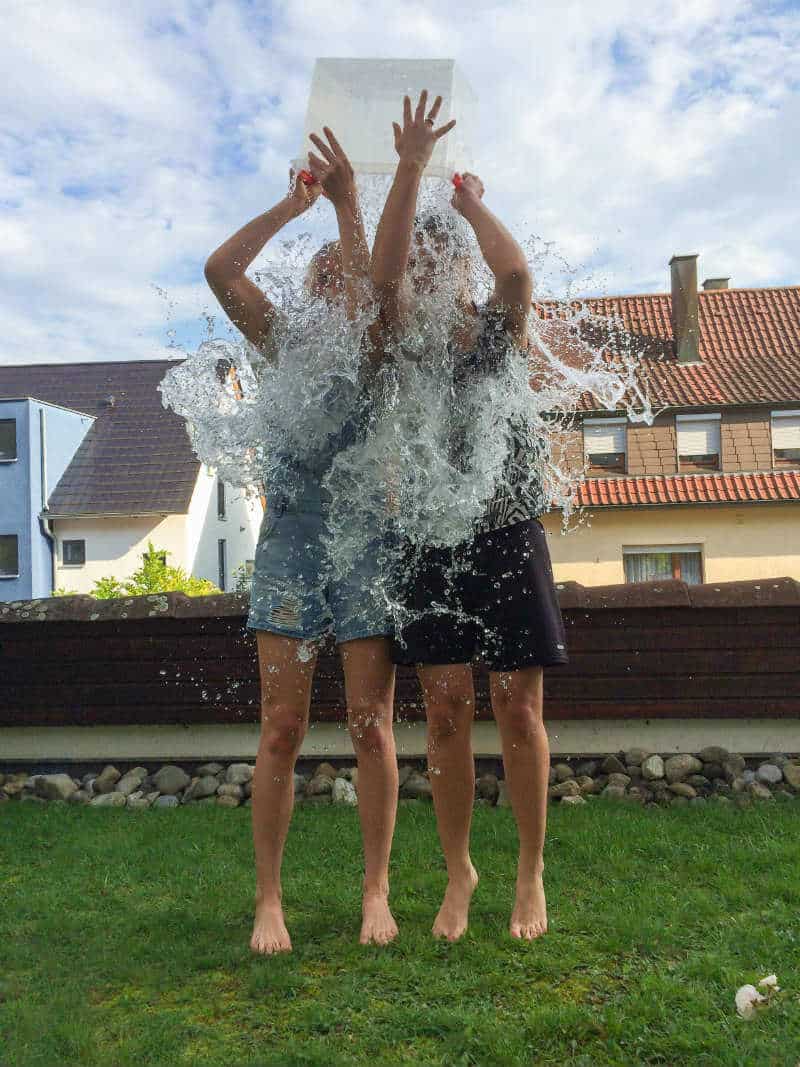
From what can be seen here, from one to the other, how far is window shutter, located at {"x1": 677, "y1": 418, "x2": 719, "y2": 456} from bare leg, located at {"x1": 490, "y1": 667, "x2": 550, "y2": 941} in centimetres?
2413

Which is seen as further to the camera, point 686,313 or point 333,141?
point 686,313

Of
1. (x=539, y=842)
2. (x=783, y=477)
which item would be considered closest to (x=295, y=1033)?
(x=539, y=842)

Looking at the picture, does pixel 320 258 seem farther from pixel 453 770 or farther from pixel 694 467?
pixel 694 467

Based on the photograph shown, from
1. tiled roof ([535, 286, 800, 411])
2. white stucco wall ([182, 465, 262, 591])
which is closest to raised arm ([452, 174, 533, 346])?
tiled roof ([535, 286, 800, 411])

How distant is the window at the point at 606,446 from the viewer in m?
25.8

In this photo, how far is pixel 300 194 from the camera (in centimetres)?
283

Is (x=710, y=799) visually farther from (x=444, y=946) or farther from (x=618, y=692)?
(x=444, y=946)

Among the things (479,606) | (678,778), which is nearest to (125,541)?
(678,778)

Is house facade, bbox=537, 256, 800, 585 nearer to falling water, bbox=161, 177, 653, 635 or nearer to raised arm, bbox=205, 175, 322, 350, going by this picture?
falling water, bbox=161, 177, 653, 635

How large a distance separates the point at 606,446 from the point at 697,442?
2.43 m

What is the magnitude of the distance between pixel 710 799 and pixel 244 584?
140 inches

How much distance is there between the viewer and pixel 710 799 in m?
4.58

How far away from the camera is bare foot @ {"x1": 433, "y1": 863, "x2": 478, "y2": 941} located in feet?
9.24

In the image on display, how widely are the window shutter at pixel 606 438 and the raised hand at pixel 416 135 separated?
23790 millimetres
